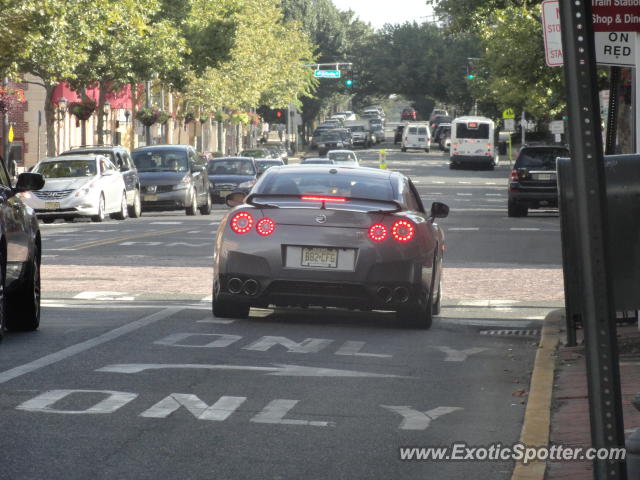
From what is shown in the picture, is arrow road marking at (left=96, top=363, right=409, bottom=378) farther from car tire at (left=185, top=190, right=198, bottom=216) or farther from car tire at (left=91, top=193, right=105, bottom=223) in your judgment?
car tire at (left=185, top=190, right=198, bottom=216)

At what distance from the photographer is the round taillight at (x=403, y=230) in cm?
1309

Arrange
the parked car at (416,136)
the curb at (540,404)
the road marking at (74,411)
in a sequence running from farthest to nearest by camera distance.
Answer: the parked car at (416,136), the road marking at (74,411), the curb at (540,404)

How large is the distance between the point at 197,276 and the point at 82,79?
33.1 meters

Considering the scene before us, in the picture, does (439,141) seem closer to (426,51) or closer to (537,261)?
(426,51)

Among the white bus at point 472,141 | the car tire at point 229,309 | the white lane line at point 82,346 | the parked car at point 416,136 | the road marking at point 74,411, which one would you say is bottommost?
the road marking at point 74,411

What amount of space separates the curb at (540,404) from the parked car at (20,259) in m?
4.07

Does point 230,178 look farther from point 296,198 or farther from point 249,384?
point 249,384

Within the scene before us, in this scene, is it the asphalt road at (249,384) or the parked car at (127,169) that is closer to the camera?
the asphalt road at (249,384)

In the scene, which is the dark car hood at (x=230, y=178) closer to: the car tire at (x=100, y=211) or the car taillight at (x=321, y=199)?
the car tire at (x=100, y=211)

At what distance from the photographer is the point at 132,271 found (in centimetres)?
1962

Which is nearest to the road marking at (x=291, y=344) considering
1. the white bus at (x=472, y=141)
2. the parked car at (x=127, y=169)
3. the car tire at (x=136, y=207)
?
the parked car at (x=127, y=169)

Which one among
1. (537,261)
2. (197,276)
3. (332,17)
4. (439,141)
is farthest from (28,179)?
(332,17)

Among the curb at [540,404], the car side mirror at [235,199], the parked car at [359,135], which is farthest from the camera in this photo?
the parked car at [359,135]

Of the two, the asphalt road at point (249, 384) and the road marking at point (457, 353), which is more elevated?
the asphalt road at point (249, 384)
